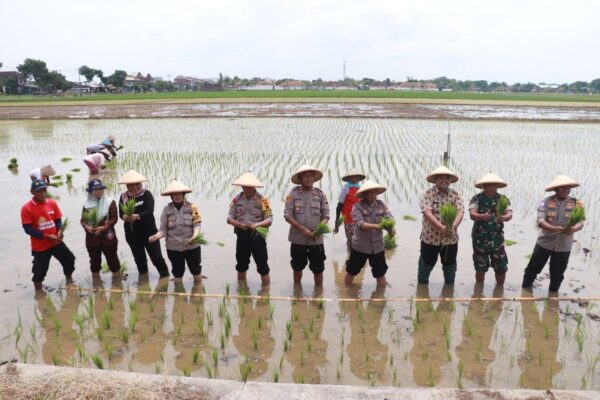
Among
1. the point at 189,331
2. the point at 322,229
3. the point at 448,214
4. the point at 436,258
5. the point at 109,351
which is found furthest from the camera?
the point at 436,258

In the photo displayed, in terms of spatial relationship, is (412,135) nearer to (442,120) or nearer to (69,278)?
(442,120)

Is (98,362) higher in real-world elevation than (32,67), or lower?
lower

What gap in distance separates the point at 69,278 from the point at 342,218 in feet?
10.3

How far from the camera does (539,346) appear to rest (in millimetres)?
Answer: 3723

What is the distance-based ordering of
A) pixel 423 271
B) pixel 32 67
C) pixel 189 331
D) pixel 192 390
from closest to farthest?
pixel 192 390, pixel 189 331, pixel 423 271, pixel 32 67

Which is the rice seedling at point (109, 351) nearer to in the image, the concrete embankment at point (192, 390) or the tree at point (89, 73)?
the concrete embankment at point (192, 390)

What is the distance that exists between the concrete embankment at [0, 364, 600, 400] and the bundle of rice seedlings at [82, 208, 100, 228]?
212 centimetres

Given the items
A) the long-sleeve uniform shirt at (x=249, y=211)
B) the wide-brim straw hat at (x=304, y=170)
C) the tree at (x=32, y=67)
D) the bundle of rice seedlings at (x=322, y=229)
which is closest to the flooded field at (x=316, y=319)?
the bundle of rice seedlings at (x=322, y=229)

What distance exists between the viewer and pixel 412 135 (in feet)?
57.6

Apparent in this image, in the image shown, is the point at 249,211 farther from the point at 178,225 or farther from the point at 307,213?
the point at 178,225

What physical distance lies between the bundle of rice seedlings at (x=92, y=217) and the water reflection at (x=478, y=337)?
3.75 metres

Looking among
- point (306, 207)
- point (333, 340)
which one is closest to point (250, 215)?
point (306, 207)

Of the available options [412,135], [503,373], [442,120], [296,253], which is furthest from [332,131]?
[503,373]

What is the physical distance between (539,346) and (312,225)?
2243 mm
